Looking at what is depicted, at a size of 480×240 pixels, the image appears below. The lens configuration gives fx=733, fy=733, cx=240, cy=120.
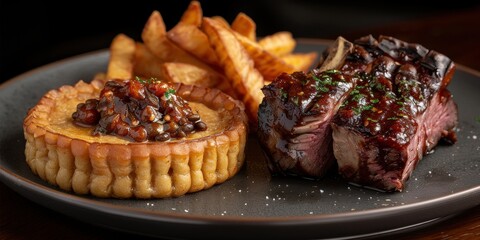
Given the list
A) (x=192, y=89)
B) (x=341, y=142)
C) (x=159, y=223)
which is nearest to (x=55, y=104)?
(x=192, y=89)

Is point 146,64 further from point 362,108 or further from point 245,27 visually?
point 362,108

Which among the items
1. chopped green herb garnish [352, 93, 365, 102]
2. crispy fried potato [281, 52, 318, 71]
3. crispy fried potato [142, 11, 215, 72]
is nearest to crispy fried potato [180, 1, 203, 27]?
crispy fried potato [142, 11, 215, 72]

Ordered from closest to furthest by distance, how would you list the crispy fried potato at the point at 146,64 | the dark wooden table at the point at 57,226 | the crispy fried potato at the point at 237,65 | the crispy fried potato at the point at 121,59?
1. the dark wooden table at the point at 57,226
2. the crispy fried potato at the point at 237,65
3. the crispy fried potato at the point at 121,59
4. the crispy fried potato at the point at 146,64

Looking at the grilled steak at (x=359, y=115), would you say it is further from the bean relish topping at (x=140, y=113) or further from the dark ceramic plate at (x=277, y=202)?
the bean relish topping at (x=140, y=113)

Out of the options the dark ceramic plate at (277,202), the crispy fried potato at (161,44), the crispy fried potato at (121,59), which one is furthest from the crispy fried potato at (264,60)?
the crispy fried potato at (121,59)

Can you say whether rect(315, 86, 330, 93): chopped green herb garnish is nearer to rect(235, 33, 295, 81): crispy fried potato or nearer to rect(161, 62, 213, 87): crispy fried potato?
rect(235, 33, 295, 81): crispy fried potato

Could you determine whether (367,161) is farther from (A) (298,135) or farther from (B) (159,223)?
(B) (159,223)

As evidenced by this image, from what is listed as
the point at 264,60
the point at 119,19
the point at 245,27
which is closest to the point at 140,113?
the point at 264,60
